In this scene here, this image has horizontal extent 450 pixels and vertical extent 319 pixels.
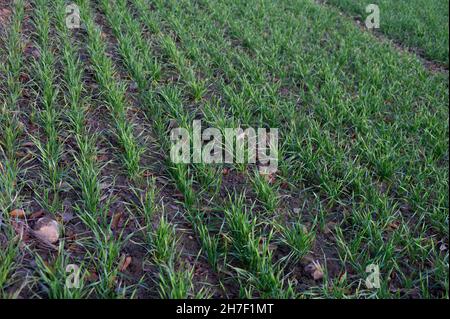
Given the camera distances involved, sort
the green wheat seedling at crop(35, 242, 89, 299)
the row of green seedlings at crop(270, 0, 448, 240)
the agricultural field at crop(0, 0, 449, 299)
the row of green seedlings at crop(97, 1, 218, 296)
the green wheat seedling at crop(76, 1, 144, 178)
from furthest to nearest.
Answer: the row of green seedlings at crop(270, 0, 448, 240), the green wheat seedling at crop(76, 1, 144, 178), the row of green seedlings at crop(97, 1, 218, 296), the agricultural field at crop(0, 0, 449, 299), the green wheat seedling at crop(35, 242, 89, 299)

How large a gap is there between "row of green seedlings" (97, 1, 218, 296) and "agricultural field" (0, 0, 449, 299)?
20 mm

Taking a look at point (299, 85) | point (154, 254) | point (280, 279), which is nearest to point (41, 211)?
point (154, 254)

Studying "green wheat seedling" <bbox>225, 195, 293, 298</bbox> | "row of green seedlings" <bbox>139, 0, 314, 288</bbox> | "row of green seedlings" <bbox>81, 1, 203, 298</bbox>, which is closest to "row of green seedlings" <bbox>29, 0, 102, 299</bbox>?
"row of green seedlings" <bbox>81, 1, 203, 298</bbox>

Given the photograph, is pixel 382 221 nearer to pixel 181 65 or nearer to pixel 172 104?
pixel 172 104

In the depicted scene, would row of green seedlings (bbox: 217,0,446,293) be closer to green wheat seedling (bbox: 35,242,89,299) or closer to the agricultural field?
the agricultural field

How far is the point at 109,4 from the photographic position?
5.70 meters

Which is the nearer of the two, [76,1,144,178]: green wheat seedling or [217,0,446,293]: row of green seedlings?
[217,0,446,293]: row of green seedlings

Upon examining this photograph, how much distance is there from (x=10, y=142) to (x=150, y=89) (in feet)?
4.18

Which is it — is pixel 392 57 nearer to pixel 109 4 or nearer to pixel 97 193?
pixel 109 4

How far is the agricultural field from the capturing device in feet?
8.13

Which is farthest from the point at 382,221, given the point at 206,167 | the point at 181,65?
the point at 181,65

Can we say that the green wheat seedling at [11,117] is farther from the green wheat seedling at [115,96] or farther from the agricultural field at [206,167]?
the green wheat seedling at [115,96]

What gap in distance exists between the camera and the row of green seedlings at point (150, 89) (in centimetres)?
261

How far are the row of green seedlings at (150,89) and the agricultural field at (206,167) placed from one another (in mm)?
20
